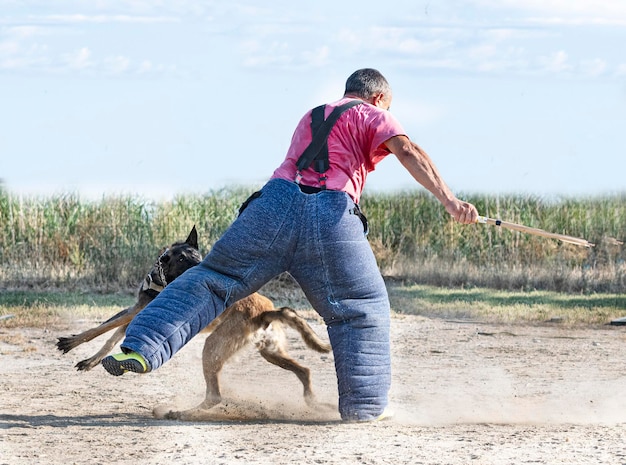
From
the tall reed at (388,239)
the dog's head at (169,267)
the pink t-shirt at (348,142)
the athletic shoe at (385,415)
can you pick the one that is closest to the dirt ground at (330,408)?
the athletic shoe at (385,415)

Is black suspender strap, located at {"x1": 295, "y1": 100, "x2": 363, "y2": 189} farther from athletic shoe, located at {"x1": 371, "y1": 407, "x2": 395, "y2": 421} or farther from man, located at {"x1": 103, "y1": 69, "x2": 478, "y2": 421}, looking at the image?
athletic shoe, located at {"x1": 371, "y1": 407, "x2": 395, "y2": 421}

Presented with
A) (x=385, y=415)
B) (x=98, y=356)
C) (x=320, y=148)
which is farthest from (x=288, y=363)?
(x=320, y=148)

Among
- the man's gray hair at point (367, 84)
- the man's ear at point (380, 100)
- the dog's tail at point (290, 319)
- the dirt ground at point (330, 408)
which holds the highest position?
the man's gray hair at point (367, 84)

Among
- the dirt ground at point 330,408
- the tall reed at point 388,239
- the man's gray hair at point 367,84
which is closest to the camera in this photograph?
the dirt ground at point 330,408

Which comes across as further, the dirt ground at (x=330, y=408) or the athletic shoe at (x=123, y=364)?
the athletic shoe at (x=123, y=364)

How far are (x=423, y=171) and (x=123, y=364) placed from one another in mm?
2290

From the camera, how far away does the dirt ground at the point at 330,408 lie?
619 centimetres

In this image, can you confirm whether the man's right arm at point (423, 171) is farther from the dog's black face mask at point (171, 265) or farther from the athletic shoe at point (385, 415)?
the dog's black face mask at point (171, 265)

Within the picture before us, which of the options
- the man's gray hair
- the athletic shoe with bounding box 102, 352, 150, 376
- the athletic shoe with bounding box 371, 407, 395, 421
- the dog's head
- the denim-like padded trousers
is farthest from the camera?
the dog's head

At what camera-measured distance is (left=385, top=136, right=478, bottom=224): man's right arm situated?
668cm

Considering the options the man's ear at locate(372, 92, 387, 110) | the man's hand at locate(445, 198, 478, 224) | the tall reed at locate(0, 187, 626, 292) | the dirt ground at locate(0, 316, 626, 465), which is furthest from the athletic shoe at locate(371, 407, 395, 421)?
the tall reed at locate(0, 187, 626, 292)

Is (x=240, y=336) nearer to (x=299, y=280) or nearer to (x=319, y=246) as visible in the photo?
(x=299, y=280)

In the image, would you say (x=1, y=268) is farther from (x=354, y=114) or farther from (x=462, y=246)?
(x=354, y=114)

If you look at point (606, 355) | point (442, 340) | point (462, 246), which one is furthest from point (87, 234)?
point (606, 355)
